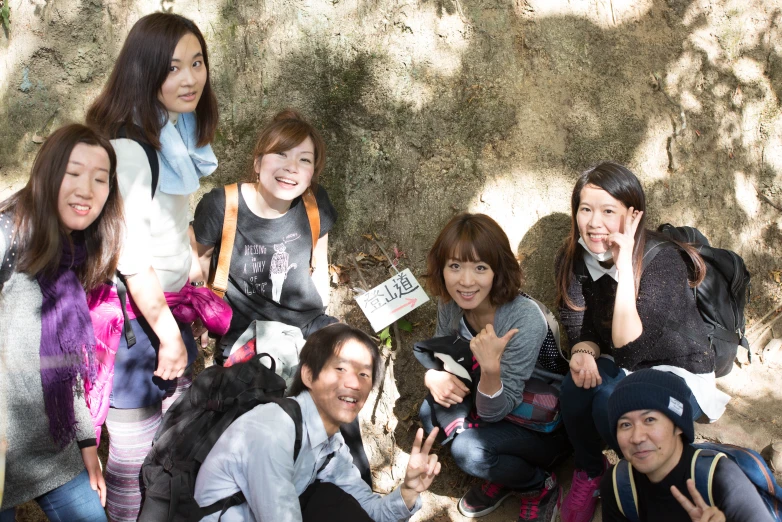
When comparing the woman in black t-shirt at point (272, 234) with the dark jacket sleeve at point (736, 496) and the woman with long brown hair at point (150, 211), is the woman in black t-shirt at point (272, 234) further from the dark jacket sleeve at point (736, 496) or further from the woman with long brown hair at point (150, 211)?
the dark jacket sleeve at point (736, 496)

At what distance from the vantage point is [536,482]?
4.00 m

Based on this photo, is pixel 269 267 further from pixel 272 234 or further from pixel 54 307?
pixel 54 307

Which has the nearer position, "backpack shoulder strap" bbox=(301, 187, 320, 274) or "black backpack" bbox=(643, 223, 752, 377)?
"black backpack" bbox=(643, 223, 752, 377)

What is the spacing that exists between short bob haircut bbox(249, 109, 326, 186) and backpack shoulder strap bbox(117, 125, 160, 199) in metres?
0.84

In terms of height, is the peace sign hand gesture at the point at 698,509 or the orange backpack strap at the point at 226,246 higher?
the orange backpack strap at the point at 226,246

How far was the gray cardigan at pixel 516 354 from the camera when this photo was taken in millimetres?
3760

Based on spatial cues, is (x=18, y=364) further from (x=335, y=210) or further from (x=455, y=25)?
(x=455, y=25)

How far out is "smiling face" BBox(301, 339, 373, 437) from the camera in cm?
327

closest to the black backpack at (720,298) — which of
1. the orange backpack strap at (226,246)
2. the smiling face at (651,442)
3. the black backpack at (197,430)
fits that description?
the smiling face at (651,442)

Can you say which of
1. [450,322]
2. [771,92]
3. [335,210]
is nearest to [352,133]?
[335,210]

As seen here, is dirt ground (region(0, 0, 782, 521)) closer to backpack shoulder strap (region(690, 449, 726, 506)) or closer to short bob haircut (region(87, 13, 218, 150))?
short bob haircut (region(87, 13, 218, 150))

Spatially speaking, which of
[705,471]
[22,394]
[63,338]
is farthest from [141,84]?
[705,471]

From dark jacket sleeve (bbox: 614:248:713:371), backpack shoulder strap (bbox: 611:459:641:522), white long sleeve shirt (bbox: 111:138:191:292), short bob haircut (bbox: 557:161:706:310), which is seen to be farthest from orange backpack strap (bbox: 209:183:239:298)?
backpack shoulder strap (bbox: 611:459:641:522)

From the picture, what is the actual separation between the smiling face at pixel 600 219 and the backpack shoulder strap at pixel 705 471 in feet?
3.82
